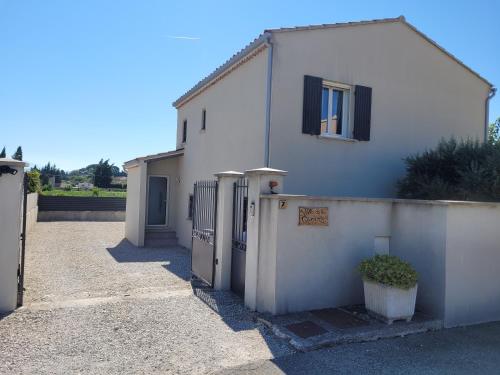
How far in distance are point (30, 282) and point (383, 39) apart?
1086 centimetres

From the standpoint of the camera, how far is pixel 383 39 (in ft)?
35.0

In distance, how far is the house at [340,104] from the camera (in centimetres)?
938

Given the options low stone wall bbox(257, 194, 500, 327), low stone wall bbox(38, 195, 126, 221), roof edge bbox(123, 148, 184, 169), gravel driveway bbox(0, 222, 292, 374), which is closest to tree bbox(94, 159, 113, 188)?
low stone wall bbox(38, 195, 126, 221)

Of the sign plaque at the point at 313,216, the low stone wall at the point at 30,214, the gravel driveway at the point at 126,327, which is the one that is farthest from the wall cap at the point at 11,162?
the low stone wall at the point at 30,214

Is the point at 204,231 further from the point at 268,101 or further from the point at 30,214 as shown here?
the point at 30,214

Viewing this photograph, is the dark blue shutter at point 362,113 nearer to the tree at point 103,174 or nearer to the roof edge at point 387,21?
the roof edge at point 387,21

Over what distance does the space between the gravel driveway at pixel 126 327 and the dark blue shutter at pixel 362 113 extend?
5521mm

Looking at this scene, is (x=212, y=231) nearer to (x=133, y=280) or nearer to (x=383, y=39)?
(x=133, y=280)

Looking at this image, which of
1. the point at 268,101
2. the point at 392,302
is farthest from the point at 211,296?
the point at 268,101

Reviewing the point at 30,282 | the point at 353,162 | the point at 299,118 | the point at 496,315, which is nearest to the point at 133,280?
the point at 30,282

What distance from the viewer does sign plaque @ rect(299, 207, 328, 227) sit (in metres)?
6.52

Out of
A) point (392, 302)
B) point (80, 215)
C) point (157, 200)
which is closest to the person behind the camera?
point (392, 302)

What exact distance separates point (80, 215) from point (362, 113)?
19873 millimetres

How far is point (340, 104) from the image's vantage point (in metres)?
10.3
